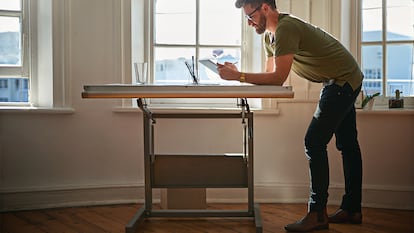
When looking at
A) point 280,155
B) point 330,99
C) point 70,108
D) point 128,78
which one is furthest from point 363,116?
point 70,108

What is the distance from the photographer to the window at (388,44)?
12.3 feet

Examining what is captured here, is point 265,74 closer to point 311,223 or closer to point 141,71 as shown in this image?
point 141,71

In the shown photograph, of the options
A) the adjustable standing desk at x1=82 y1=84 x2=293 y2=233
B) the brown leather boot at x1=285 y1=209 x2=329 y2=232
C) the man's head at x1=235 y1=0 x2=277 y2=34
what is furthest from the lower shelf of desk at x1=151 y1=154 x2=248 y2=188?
the man's head at x1=235 y1=0 x2=277 y2=34

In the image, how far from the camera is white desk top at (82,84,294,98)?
2436 millimetres

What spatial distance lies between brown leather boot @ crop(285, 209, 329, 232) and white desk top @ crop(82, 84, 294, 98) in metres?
0.78

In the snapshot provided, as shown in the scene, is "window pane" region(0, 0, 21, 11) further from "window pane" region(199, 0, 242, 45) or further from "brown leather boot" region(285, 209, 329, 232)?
"brown leather boot" region(285, 209, 329, 232)

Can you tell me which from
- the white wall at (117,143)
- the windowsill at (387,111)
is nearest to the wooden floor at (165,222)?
the white wall at (117,143)

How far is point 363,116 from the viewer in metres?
3.57

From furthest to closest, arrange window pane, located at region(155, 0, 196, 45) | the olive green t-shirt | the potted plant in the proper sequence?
window pane, located at region(155, 0, 196, 45) < the potted plant < the olive green t-shirt

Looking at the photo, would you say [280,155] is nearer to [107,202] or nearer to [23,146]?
[107,202]

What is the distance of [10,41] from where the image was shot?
368 centimetres

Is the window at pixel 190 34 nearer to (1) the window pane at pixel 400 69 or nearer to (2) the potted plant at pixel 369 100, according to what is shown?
(2) the potted plant at pixel 369 100

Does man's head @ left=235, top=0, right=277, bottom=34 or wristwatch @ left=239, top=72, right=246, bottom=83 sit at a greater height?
man's head @ left=235, top=0, right=277, bottom=34

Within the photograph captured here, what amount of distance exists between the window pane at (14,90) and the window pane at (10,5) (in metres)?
0.48
